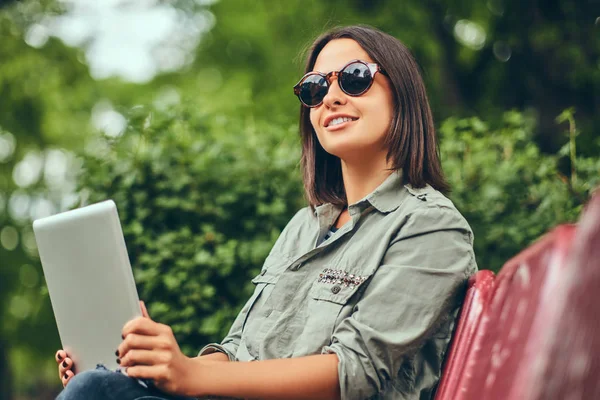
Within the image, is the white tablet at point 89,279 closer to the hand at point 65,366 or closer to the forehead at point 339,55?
the hand at point 65,366

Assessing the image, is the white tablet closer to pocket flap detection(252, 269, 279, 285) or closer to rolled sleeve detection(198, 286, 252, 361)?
rolled sleeve detection(198, 286, 252, 361)

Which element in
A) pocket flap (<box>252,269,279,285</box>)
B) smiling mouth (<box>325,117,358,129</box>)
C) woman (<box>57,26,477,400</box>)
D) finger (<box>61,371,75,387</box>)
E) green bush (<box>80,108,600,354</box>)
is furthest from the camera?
green bush (<box>80,108,600,354</box>)

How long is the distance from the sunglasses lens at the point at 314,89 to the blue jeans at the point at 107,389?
957 millimetres

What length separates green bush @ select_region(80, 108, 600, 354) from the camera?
3.96 metres

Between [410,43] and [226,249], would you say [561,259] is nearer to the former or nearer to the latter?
[226,249]

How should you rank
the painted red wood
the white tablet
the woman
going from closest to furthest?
the painted red wood < the woman < the white tablet

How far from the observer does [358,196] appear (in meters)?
2.30

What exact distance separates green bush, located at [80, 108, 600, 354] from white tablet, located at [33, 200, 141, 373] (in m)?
1.84

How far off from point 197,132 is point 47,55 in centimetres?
689

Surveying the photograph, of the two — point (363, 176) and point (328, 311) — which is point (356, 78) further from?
Answer: point (328, 311)

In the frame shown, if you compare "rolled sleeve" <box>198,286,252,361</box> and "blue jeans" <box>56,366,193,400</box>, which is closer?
"blue jeans" <box>56,366,193,400</box>

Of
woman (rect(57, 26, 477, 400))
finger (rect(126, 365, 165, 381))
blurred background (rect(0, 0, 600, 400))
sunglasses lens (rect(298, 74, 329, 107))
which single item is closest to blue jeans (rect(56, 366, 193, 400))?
woman (rect(57, 26, 477, 400))

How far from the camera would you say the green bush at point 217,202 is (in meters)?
3.96

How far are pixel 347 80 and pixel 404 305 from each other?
70 cm
